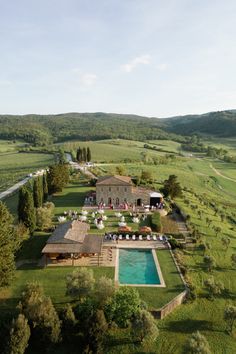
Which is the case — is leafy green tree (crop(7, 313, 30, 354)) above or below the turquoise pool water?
above

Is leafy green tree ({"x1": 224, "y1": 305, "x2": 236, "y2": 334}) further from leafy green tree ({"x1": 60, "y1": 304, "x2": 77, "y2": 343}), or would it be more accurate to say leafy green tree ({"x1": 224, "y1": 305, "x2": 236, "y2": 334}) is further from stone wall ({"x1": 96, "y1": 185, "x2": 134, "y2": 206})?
stone wall ({"x1": 96, "y1": 185, "x2": 134, "y2": 206})

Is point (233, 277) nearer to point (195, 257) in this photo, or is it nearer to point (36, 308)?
point (195, 257)

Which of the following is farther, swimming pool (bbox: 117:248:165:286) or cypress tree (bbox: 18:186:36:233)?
cypress tree (bbox: 18:186:36:233)

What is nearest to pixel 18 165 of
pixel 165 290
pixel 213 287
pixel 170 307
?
pixel 165 290

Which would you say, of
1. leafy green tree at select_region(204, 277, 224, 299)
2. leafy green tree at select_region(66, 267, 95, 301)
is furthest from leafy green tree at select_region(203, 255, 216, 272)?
leafy green tree at select_region(66, 267, 95, 301)

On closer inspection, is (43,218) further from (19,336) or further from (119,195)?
(19,336)
